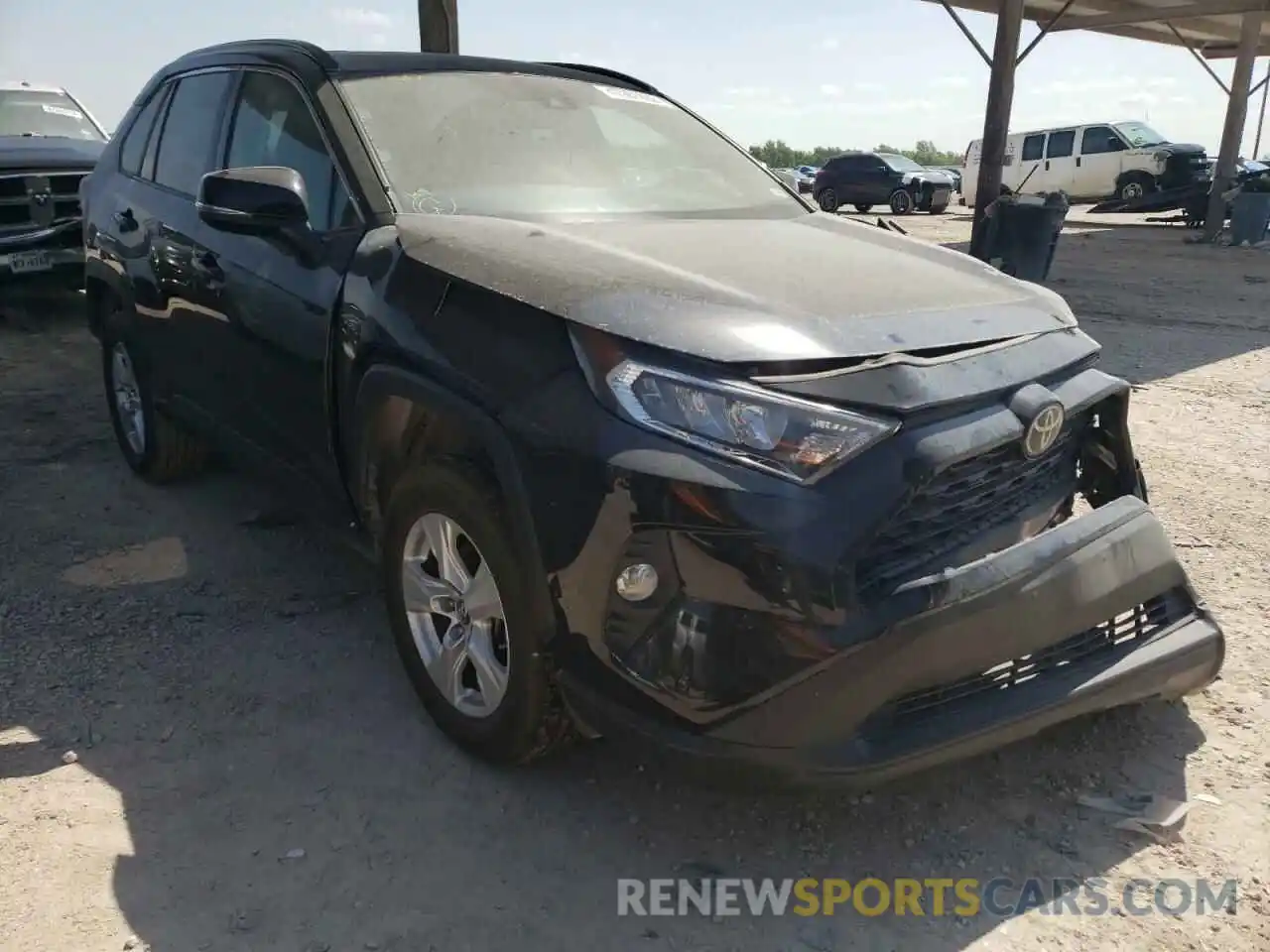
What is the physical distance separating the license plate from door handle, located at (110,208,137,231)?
4180 millimetres

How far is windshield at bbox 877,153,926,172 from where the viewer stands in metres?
26.5

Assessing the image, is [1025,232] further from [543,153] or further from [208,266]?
[208,266]

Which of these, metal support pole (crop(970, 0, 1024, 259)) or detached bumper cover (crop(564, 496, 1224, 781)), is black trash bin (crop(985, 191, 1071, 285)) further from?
detached bumper cover (crop(564, 496, 1224, 781))

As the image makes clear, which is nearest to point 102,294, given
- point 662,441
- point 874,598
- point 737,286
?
point 737,286

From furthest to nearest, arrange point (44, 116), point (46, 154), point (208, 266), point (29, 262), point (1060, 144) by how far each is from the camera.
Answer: point (1060, 144) < point (44, 116) < point (46, 154) < point (29, 262) < point (208, 266)

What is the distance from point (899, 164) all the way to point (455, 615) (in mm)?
26379

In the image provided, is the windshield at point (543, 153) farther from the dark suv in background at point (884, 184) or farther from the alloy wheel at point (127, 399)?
the dark suv in background at point (884, 184)

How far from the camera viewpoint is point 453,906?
7.39 ft

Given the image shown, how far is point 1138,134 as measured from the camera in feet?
73.5

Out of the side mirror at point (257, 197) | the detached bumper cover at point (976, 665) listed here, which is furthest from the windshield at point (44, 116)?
the detached bumper cover at point (976, 665)

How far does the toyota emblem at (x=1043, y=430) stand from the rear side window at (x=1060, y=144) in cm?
2332

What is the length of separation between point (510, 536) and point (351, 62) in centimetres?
184

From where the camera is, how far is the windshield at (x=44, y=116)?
29.2 feet

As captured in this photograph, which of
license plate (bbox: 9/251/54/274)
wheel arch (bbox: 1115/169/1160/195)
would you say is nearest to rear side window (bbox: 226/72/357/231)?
license plate (bbox: 9/251/54/274)
